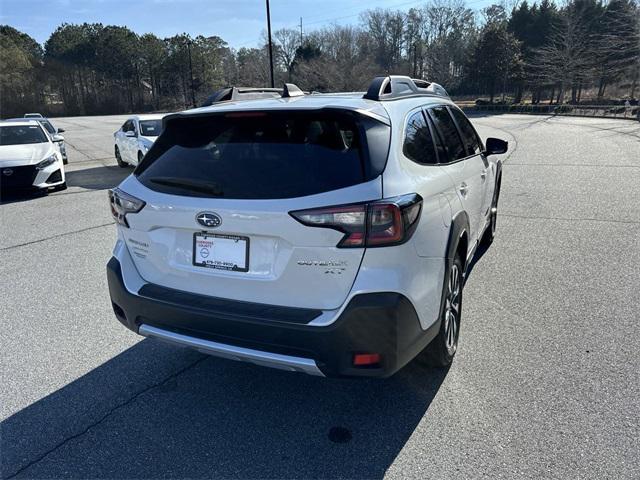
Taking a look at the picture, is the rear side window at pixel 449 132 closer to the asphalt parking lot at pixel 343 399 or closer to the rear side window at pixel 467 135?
the rear side window at pixel 467 135

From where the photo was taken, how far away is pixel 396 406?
→ 2.82 metres

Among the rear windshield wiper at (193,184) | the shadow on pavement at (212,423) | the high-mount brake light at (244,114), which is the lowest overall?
the shadow on pavement at (212,423)

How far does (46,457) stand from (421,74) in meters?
78.8

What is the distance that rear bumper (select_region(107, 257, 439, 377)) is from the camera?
2.21 m

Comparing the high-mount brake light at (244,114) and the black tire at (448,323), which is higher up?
the high-mount brake light at (244,114)

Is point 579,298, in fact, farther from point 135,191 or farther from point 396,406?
point 135,191

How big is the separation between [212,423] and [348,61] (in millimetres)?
60723

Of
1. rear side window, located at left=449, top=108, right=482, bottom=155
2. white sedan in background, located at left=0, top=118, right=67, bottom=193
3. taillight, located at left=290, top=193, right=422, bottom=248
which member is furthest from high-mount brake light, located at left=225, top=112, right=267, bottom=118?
white sedan in background, located at left=0, top=118, right=67, bottom=193

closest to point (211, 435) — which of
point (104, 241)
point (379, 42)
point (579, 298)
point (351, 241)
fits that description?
point (351, 241)

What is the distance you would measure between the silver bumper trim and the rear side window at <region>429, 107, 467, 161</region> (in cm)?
191

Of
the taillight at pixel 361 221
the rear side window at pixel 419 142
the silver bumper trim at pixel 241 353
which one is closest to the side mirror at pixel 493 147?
the rear side window at pixel 419 142

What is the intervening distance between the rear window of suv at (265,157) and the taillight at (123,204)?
0.13 m

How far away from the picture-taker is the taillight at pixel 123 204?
2674 millimetres

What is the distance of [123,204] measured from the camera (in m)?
2.77
